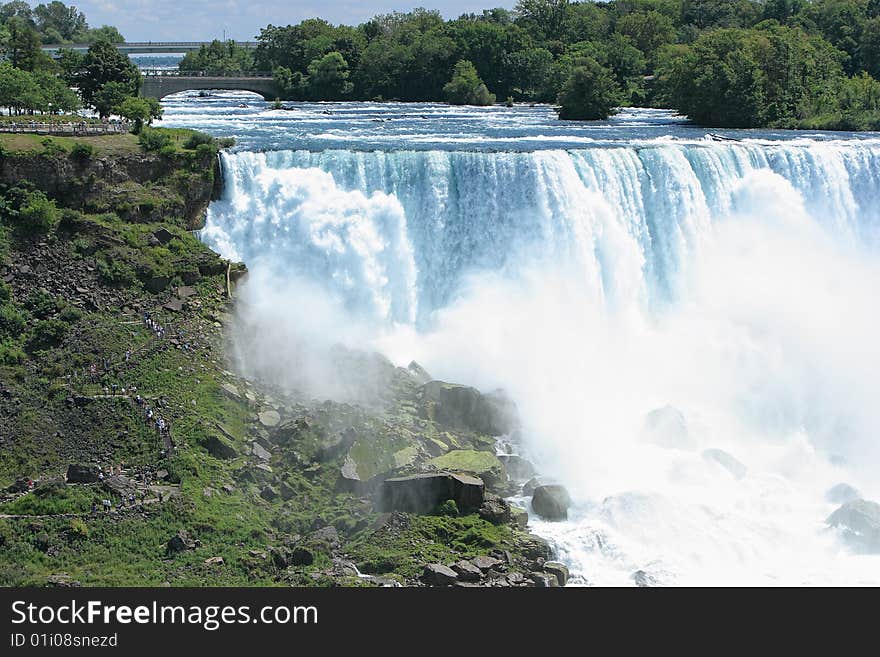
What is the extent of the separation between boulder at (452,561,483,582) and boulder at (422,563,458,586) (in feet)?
0.53

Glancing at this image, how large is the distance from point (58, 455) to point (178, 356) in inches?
202

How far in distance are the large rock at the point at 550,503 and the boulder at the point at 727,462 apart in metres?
5.36

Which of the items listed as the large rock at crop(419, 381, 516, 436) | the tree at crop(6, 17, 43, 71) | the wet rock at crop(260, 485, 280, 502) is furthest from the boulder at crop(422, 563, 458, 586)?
the tree at crop(6, 17, 43, 71)

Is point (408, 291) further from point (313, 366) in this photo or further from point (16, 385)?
point (16, 385)

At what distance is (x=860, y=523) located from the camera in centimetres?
2842

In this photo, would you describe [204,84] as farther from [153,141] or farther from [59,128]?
[153,141]

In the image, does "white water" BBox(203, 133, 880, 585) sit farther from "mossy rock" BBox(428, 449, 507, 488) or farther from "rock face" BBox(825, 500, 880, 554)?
"mossy rock" BBox(428, 449, 507, 488)

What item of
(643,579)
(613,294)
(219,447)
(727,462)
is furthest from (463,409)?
(613,294)

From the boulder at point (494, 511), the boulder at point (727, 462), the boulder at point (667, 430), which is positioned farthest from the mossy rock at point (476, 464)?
the boulder at point (727, 462)

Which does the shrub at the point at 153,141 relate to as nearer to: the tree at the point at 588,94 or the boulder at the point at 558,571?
the boulder at the point at 558,571

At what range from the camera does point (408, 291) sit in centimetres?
3872

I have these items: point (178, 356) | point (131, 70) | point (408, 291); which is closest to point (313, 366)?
point (178, 356)

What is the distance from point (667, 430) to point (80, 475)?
16.2m

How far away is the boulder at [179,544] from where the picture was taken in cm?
2444
